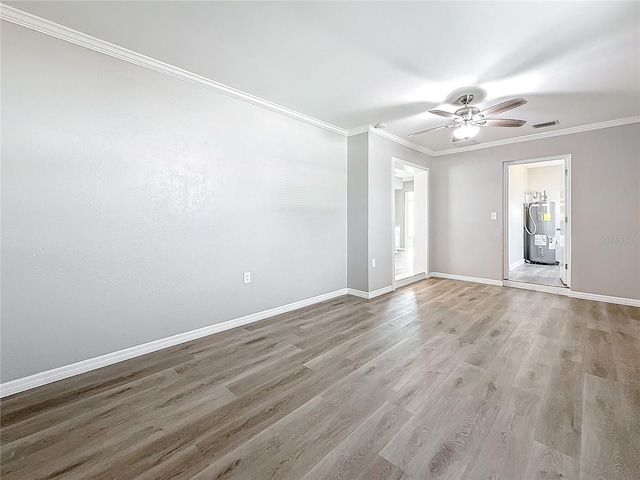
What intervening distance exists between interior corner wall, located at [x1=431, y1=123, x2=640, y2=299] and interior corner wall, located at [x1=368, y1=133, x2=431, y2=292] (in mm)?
1820

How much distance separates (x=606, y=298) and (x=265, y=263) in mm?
4798

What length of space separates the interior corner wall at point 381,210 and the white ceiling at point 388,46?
1.09 metres

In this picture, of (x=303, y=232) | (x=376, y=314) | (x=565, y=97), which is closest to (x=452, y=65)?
(x=565, y=97)

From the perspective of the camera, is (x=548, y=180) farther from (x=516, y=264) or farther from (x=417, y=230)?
(x=417, y=230)

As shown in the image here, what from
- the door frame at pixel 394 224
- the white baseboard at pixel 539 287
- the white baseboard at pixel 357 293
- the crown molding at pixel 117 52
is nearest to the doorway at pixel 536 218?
the white baseboard at pixel 539 287

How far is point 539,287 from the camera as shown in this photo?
15.3ft

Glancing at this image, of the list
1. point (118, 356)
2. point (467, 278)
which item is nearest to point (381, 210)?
point (467, 278)

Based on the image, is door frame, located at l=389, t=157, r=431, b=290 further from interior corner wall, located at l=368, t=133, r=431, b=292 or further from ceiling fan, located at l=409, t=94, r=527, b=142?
ceiling fan, located at l=409, t=94, r=527, b=142

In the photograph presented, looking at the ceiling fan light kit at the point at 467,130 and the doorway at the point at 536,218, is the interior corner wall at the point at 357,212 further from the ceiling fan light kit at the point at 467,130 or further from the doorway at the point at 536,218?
the doorway at the point at 536,218

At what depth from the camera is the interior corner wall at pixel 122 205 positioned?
196 centimetres

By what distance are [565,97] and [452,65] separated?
1.69 meters

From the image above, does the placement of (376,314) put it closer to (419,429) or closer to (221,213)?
(419,429)

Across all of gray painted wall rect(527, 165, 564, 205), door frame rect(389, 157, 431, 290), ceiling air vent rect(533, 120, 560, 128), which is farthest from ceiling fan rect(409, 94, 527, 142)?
gray painted wall rect(527, 165, 564, 205)

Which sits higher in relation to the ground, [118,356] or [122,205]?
[122,205]
